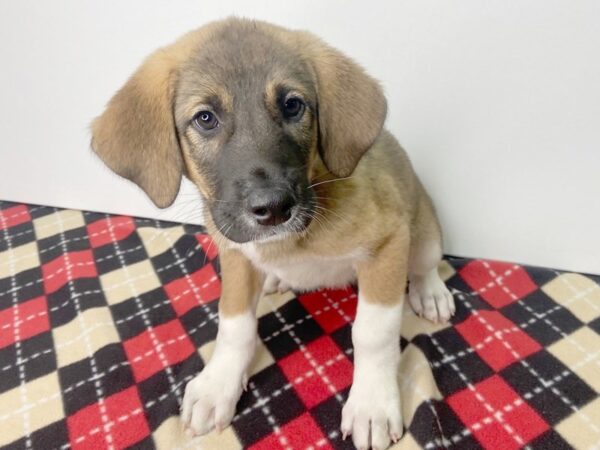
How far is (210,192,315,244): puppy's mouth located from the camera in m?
1.42

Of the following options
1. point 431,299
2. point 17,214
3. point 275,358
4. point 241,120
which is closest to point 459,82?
point 431,299

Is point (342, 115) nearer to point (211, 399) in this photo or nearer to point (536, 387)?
point (211, 399)

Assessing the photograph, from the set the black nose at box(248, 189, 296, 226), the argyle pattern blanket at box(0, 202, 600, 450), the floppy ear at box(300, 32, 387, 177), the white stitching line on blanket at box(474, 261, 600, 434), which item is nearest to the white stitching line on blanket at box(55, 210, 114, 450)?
the argyle pattern blanket at box(0, 202, 600, 450)

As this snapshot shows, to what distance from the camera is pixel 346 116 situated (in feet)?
5.49

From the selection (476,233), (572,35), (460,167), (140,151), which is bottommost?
(476,233)

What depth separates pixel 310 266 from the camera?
A: 192 centimetres

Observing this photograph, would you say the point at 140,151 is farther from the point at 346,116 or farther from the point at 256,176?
the point at 346,116

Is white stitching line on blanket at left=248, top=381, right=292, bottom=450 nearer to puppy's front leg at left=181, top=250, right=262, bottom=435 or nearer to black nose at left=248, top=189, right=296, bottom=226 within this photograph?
puppy's front leg at left=181, top=250, right=262, bottom=435

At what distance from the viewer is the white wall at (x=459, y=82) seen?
211cm

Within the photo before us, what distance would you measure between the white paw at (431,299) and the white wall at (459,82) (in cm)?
44

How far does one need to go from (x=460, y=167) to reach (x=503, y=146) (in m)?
0.22

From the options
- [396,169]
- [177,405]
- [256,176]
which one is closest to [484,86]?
[396,169]

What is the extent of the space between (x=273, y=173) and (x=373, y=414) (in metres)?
0.93

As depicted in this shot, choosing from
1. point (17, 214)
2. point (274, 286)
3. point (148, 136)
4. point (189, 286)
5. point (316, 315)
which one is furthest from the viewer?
point (17, 214)
